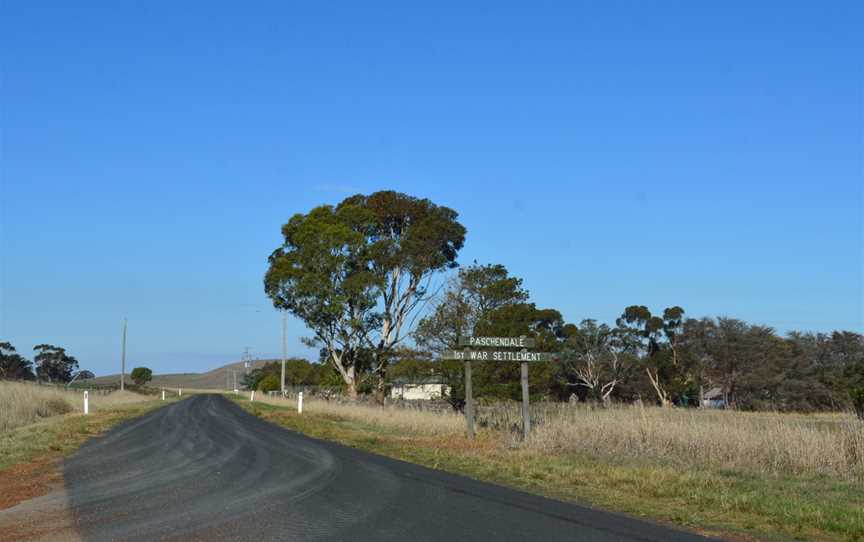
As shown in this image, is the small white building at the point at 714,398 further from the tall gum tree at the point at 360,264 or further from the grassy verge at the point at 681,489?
the grassy verge at the point at 681,489

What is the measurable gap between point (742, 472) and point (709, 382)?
192ft

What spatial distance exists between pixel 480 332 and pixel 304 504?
30834mm

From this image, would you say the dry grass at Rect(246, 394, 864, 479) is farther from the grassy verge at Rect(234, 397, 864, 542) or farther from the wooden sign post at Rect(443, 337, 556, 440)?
the wooden sign post at Rect(443, 337, 556, 440)

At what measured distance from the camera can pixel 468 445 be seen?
72.2 ft

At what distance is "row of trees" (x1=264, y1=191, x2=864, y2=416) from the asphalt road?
21.1 m

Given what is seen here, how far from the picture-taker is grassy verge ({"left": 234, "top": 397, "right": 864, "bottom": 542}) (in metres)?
10.2

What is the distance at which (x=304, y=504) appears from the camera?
36.1 feet

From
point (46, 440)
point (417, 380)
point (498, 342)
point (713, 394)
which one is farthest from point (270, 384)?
point (498, 342)

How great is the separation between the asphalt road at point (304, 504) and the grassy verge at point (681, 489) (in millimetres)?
906

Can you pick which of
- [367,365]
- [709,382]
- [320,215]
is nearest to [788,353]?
[709,382]

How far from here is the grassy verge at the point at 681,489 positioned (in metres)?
10.2

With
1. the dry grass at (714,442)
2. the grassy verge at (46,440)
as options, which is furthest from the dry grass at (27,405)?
the dry grass at (714,442)

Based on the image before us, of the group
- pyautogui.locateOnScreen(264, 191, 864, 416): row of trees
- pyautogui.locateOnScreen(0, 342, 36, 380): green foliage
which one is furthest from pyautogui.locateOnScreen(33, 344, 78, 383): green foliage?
pyautogui.locateOnScreen(264, 191, 864, 416): row of trees

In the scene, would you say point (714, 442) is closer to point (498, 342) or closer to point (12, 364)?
point (498, 342)
